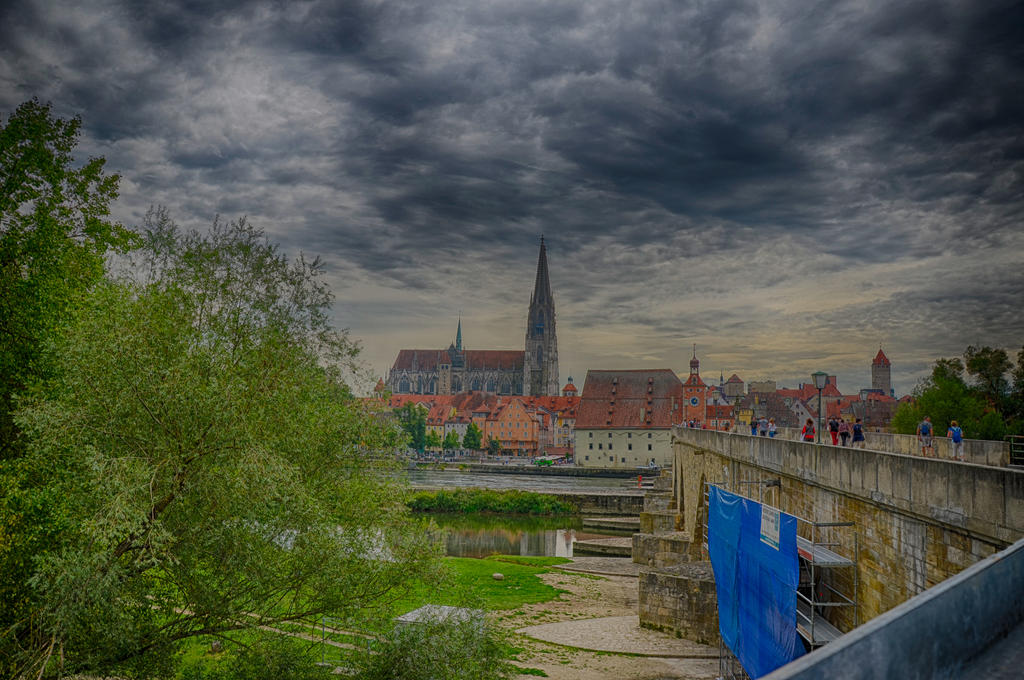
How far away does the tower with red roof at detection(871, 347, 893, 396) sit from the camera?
6294 inches

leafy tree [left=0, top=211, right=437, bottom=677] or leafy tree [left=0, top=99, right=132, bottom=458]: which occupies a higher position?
leafy tree [left=0, top=99, right=132, bottom=458]

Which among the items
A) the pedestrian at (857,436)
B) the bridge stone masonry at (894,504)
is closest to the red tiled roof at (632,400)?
the pedestrian at (857,436)

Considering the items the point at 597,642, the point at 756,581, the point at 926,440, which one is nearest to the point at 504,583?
the point at 597,642

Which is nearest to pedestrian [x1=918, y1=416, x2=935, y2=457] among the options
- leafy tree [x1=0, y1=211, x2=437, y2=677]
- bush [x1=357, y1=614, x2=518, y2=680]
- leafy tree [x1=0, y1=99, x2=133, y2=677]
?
bush [x1=357, y1=614, x2=518, y2=680]

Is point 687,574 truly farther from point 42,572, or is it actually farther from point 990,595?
point 990,595

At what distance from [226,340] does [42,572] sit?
5.16 m

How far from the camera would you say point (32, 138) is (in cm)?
1573

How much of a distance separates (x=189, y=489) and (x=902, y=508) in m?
10.5

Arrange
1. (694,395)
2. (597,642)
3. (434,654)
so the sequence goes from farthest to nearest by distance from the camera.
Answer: (694,395), (597,642), (434,654)

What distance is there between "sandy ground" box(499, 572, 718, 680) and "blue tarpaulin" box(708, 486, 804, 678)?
6.09ft

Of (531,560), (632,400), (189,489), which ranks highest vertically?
(632,400)

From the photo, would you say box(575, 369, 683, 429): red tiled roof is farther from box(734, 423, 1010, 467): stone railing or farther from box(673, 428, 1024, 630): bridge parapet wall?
box(673, 428, 1024, 630): bridge parapet wall

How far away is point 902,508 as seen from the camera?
9.73m

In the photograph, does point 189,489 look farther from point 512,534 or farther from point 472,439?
point 472,439
